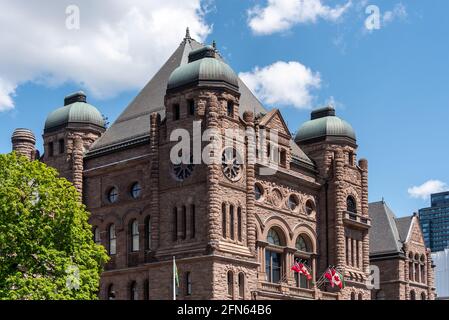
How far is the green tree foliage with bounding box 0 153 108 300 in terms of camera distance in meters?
41.0

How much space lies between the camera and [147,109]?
70.6 m

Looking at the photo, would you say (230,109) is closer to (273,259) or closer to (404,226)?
(273,259)

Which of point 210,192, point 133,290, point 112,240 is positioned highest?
point 210,192

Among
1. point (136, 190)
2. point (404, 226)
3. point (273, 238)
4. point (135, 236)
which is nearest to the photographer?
point (135, 236)

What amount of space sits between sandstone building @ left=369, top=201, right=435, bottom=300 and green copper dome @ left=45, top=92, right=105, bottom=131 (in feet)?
127

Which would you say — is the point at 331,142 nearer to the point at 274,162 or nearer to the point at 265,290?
the point at 274,162

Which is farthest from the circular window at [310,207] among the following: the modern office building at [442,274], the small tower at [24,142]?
the modern office building at [442,274]

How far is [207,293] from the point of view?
184ft

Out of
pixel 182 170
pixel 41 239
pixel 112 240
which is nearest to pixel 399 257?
pixel 112 240

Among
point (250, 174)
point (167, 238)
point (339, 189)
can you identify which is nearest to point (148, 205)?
point (167, 238)

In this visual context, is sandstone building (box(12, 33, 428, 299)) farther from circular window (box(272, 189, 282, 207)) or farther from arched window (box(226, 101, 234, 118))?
arched window (box(226, 101, 234, 118))

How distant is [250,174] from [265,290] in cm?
928

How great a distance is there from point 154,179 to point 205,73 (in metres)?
9.28

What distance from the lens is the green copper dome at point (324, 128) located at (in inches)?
3002
